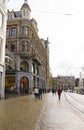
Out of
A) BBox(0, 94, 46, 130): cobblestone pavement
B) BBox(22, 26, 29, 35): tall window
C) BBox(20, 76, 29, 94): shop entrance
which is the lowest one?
BBox(0, 94, 46, 130): cobblestone pavement

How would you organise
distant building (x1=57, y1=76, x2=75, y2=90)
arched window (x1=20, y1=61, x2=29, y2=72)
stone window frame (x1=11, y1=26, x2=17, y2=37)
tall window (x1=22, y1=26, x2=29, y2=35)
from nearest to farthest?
arched window (x1=20, y1=61, x2=29, y2=72) → tall window (x1=22, y1=26, x2=29, y2=35) → stone window frame (x1=11, y1=26, x2=17, y2=37) → distant building (x1=57, y1=76, x2=75, y2=90)

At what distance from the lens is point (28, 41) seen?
51.3 metres

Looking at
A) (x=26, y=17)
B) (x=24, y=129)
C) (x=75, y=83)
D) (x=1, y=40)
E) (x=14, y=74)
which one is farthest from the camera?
(x=75, y=83)

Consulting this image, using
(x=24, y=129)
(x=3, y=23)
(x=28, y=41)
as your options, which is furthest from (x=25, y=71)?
(x=24, y=129)

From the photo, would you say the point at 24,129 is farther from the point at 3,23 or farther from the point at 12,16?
the point at 12,16

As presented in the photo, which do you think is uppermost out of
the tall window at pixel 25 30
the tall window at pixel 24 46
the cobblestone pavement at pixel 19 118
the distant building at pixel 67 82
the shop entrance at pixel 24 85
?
the tall window at pixel 25 30

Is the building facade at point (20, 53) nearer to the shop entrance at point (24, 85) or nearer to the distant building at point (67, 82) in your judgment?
the shop entrance at point (24, 85)

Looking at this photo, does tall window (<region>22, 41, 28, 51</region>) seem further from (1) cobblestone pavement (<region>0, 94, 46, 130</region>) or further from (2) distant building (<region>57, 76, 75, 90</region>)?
(2) distant building (<region>57, 76, 75, 90</region>)

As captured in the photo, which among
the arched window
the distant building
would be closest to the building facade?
the arched window

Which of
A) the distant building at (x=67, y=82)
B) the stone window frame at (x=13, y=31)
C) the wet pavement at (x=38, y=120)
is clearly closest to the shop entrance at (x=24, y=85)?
the stone window frame at (x=13, y=31)

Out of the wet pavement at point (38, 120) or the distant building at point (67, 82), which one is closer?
the wet pavement at point (38, 120)

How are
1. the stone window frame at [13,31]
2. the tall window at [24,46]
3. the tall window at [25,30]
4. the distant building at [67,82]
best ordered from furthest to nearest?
the distant building at [67,82] < the stone window frame at [13,31] < the tall window at [25,30] < the tall window at [24,46]

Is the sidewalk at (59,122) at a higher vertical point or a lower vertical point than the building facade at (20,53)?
lower

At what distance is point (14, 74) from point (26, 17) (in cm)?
1325
